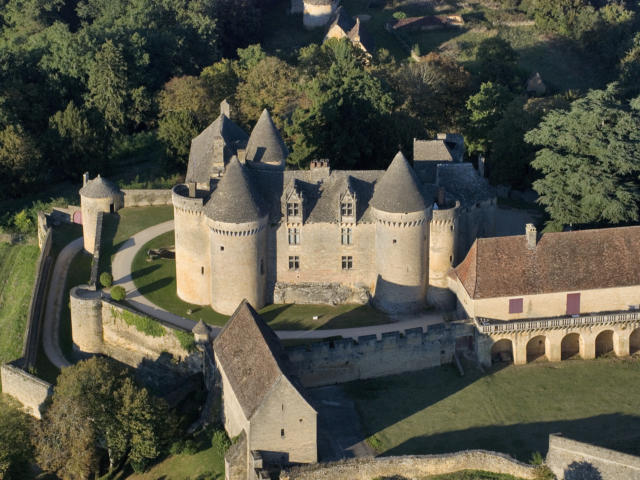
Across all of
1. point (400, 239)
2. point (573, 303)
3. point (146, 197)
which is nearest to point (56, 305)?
point (146, 197)

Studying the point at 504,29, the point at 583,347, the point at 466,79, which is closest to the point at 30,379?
the point at 583,347

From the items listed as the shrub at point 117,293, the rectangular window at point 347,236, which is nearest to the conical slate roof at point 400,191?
the rectangular window at point 347,236

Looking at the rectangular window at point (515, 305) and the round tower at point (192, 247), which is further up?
the round tower at point (192, 247)

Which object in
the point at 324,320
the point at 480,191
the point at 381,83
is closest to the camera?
the point at 324,320

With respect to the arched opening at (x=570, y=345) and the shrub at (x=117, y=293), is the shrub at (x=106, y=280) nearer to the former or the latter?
the shrub at (x=117, y=293)

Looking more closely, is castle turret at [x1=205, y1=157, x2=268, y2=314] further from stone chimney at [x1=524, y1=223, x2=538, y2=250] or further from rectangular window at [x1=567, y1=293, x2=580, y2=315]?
rectangular window at [x1=567, y1=293, x2=580, y2=315]

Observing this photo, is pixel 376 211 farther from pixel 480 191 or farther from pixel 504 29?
pixel 504 29

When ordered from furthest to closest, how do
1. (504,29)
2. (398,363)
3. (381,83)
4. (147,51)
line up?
(504,29), (147,51), (381,83), (398,363)
